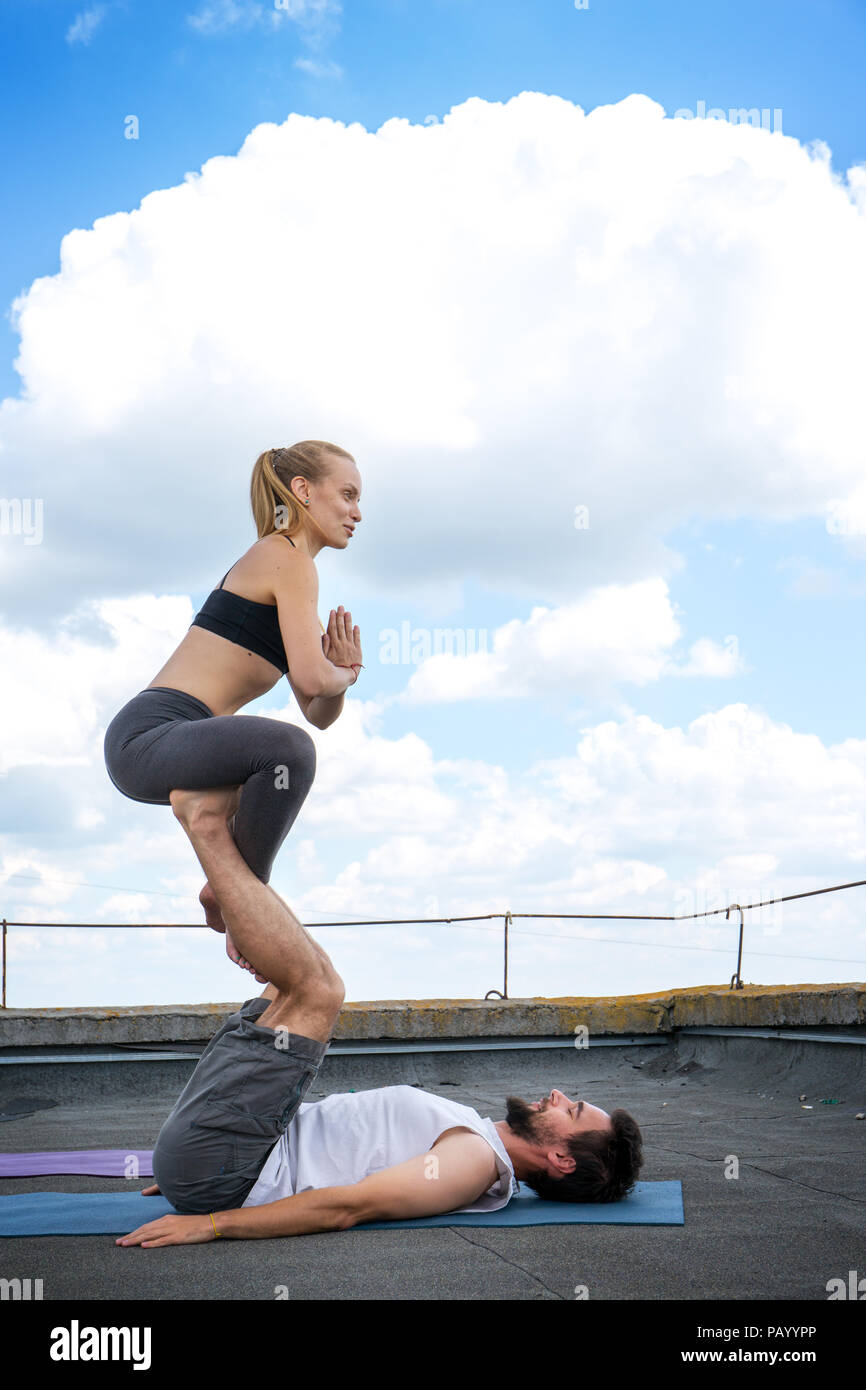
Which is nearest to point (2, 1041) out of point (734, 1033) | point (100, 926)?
point (100, 926)

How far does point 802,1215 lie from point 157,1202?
1881 mm

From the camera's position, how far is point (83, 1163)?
4.07 meters

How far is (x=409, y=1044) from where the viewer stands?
706cm

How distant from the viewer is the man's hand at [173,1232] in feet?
8.99

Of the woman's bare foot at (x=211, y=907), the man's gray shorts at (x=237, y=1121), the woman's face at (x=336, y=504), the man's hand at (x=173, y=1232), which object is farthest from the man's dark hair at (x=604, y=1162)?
the woman's face at (x=336, y=504)

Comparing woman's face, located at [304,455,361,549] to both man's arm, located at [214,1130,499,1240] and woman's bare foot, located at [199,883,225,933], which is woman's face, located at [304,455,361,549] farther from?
man's arm, located at [214,1130,499,1240]

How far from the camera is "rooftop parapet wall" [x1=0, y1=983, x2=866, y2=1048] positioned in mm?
6688

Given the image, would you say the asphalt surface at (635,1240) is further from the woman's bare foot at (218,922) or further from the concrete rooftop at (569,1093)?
the woman's bare foot at (218,922)

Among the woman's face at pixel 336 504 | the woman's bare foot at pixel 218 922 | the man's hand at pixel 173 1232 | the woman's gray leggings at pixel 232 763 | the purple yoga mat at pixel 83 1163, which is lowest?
the purple yoga mat at pixel 83 1163

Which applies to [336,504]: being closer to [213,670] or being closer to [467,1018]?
[213,670]

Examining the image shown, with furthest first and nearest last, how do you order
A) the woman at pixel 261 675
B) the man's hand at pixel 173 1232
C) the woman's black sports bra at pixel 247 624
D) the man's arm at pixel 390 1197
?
the woman's black sports bra at pixel 247 624 < the woman at pixel 261 675 < the man's arm at pixel 390 1197 < the man's hand at pixel 173 1232

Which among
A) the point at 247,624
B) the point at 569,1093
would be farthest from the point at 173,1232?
the point at 569,1093

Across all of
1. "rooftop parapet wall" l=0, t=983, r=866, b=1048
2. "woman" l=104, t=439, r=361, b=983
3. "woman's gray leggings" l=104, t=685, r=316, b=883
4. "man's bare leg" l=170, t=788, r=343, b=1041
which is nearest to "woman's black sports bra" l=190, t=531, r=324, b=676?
"woman" l=104, t=439, r=361, b=983
